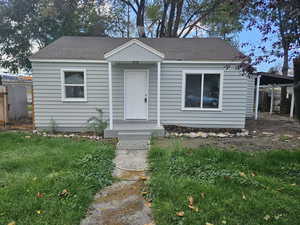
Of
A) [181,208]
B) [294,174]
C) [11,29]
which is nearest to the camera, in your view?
[181,208]

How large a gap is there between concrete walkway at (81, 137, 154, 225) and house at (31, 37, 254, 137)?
11.0ft

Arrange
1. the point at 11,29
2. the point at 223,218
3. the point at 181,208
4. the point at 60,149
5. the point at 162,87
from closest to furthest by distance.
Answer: the point at 223,218
the point at 181,208
the point at 60,149
the point at 162,87
the point at 11,29

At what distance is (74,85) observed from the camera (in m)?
7.48

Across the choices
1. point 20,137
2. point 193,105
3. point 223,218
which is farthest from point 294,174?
point 20,137

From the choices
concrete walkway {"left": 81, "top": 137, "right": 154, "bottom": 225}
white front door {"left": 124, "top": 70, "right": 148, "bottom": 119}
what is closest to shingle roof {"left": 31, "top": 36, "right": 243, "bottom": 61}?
white front door {"left": 124, "top": 70, "right": 148, "bottom": 119}

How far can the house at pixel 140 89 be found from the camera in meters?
7.38

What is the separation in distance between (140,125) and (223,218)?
499 cm

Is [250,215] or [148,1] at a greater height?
[148,1]

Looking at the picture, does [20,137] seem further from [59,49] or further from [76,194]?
[76,194]

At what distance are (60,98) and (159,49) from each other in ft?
14.3

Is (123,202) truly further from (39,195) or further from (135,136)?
(135,136)

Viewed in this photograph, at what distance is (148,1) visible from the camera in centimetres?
1571

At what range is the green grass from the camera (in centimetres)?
251

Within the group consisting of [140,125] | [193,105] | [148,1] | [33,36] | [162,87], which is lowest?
[140,125]
